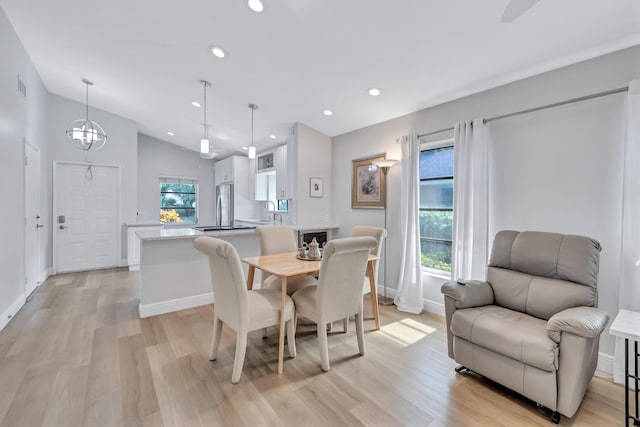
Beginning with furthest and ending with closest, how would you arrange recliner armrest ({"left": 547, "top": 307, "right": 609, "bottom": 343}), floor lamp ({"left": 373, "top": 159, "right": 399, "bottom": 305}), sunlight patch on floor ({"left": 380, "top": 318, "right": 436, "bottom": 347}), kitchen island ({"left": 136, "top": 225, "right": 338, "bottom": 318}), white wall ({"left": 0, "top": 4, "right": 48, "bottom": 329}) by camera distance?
1. floor lamp ({"left": 373, "top": 159, "right": 399, "bottom": 305})
2. kitchen island ({"left": 136, "top": 225, "right": 338, "bottom": 318})
3. white wall ({"left": 0, "top": 4, "right": 48, "bottom": 329})
4. sunlight patch on floor ({"left": 380, "top": 318, "right": 436, "bottom": 347})
5. recliner armrest ({"left": 547, "top": 307, "right": 609, "bottom": 343})

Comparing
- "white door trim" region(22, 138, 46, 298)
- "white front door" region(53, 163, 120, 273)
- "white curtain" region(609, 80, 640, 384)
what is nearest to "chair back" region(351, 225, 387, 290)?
"white curtain" region(609, 80, 640, 384)

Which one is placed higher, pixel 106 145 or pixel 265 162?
pixel 106 145

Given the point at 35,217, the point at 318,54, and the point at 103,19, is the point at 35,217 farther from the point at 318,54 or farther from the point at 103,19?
the point at 318,54

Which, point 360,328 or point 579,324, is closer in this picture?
point 579,324

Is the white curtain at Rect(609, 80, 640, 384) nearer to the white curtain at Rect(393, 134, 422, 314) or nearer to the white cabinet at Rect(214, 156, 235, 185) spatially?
the white curtain at Rect(393, 134, 422, 314)

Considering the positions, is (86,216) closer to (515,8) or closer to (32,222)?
(32,222)

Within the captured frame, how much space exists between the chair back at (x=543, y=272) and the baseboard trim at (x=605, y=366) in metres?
0.67

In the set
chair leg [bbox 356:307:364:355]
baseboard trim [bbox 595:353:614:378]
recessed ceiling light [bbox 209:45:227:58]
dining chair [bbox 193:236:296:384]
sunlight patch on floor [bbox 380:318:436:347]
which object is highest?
recessed ceiling light [bbox 209:45:227:58]

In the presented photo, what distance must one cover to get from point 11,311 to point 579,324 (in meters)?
5.08

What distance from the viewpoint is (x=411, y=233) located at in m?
3.53

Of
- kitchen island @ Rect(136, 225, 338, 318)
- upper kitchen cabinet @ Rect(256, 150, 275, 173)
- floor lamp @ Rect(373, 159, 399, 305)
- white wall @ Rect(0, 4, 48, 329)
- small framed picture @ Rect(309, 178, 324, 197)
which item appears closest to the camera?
white wall @ Rect(0, 4, 48, 329)

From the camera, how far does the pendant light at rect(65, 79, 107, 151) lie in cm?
445

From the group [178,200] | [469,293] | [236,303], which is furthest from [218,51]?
[178,200]

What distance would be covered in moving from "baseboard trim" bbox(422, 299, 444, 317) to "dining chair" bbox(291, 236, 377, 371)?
1.42m
